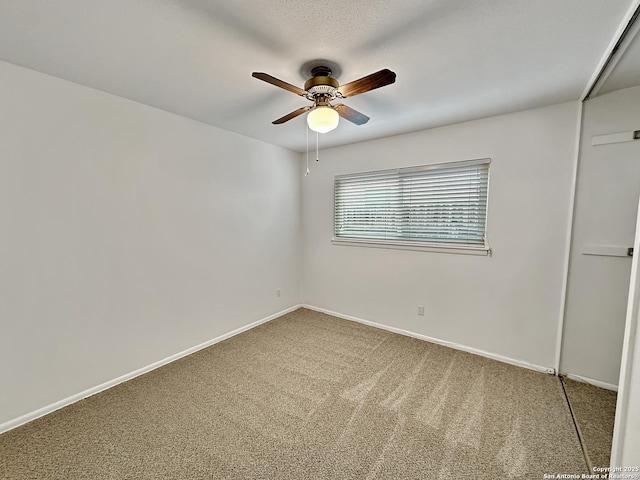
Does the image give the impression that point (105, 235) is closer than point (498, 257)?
Yes

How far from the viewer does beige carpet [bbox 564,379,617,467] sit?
5.20 feet

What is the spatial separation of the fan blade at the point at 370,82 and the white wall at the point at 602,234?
6.31 feet

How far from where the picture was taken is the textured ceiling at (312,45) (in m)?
1.24

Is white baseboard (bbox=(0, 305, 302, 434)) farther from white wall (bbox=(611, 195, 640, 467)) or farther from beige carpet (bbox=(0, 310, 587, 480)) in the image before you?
white wall (bbox=(611, 195, 640, 467))

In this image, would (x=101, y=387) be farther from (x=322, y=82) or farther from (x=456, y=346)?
(x=456, y=346)

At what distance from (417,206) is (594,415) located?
2.18 metres

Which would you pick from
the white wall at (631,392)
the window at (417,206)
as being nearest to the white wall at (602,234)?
the window at (417,206)

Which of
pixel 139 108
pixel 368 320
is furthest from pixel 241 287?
pixel 139 108

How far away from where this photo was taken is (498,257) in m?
2.58

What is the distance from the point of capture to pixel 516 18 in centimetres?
129

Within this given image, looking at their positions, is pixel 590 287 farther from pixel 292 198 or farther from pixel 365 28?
pixel 292 198

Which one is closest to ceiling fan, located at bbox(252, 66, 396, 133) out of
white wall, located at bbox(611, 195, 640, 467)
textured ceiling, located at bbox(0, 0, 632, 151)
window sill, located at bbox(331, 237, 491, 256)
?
textured ceiling, located at bbox(0, 0, 632, 151)

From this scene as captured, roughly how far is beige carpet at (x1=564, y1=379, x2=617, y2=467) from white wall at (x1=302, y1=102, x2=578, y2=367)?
0.29 meters

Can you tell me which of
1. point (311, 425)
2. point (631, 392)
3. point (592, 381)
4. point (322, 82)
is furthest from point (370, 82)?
point (592, 381)
